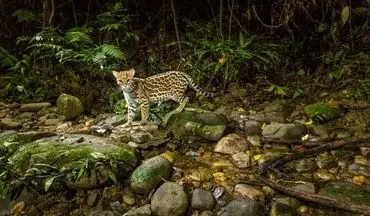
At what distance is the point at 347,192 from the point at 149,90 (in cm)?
348

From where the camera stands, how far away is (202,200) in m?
4.72

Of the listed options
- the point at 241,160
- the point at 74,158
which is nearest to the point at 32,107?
the point at 74,158

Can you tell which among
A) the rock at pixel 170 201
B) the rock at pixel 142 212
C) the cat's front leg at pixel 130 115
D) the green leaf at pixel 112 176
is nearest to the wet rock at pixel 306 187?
the rock at pixel 170 201

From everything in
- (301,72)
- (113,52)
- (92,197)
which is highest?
(113,52)

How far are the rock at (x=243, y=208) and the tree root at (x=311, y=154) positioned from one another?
0.37 metres

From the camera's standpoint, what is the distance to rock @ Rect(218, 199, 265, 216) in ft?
14.6

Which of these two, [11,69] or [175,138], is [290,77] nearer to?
[175,138]

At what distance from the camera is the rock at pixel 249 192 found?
4.77 metres

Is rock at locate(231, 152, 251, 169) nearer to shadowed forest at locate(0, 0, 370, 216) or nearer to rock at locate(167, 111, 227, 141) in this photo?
shadowed forest at locate(0, 0, 370, 216)

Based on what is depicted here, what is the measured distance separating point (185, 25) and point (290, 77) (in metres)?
2.88

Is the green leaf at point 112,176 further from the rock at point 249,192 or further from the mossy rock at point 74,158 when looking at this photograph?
the rock at point 249,192

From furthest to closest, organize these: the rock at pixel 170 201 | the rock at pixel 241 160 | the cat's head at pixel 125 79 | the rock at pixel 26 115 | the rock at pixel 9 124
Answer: the rock at pixel 26 115
the rock at pixel 9 124
the cat's head at pixel 125 79
the rock at pixel 241 160
the rock at pixel 170 201

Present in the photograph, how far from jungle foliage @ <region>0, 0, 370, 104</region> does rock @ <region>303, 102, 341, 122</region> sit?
0.60 metres

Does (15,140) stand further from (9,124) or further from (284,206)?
(284,206)
